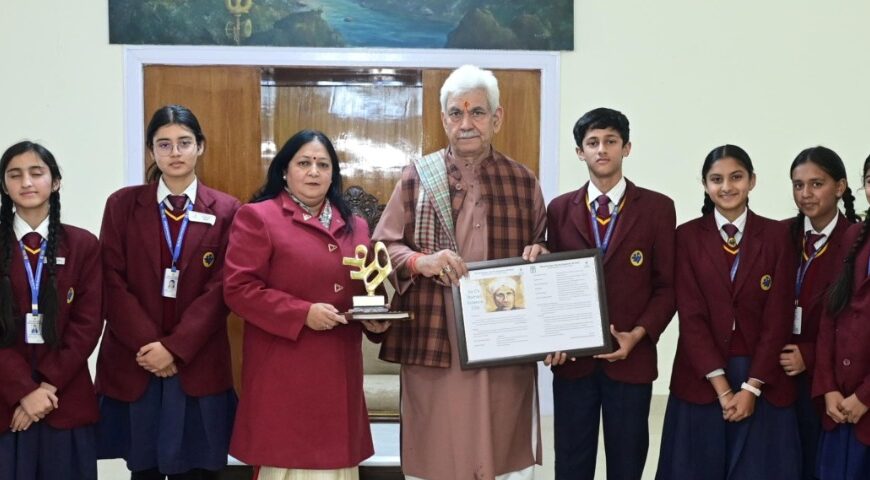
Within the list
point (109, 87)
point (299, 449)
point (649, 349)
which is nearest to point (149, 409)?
point (299, 449)

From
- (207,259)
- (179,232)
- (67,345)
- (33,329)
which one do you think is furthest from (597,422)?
(33,329)

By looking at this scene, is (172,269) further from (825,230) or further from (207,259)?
(825,230)

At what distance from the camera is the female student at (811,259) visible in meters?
3.08

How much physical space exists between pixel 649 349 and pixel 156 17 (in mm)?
3766

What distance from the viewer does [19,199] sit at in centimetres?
292

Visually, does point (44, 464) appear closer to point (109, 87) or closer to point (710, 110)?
point (109, 87)

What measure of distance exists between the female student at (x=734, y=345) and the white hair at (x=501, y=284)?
69 centimetres

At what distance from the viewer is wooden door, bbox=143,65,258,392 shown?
206 inches

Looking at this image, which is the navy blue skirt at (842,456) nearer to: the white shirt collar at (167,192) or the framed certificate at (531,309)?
the framed certificate at (531,309)

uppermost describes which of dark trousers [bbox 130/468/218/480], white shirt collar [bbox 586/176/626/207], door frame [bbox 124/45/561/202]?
door frame [bbox 124/45/561/202]

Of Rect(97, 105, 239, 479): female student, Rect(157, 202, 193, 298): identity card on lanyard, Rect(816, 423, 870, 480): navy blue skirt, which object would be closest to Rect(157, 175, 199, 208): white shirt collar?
Rect(97, 105, 239, 479): female student

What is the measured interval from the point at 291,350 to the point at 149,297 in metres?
0.60

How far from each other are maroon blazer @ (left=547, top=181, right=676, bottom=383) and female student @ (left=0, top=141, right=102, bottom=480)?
1726 millimetres

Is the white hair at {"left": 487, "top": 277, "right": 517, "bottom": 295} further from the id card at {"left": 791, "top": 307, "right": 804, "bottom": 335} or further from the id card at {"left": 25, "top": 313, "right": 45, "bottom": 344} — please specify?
the id card at {"left": 25, "top": 313, "right": 45, "bottom": 344}
